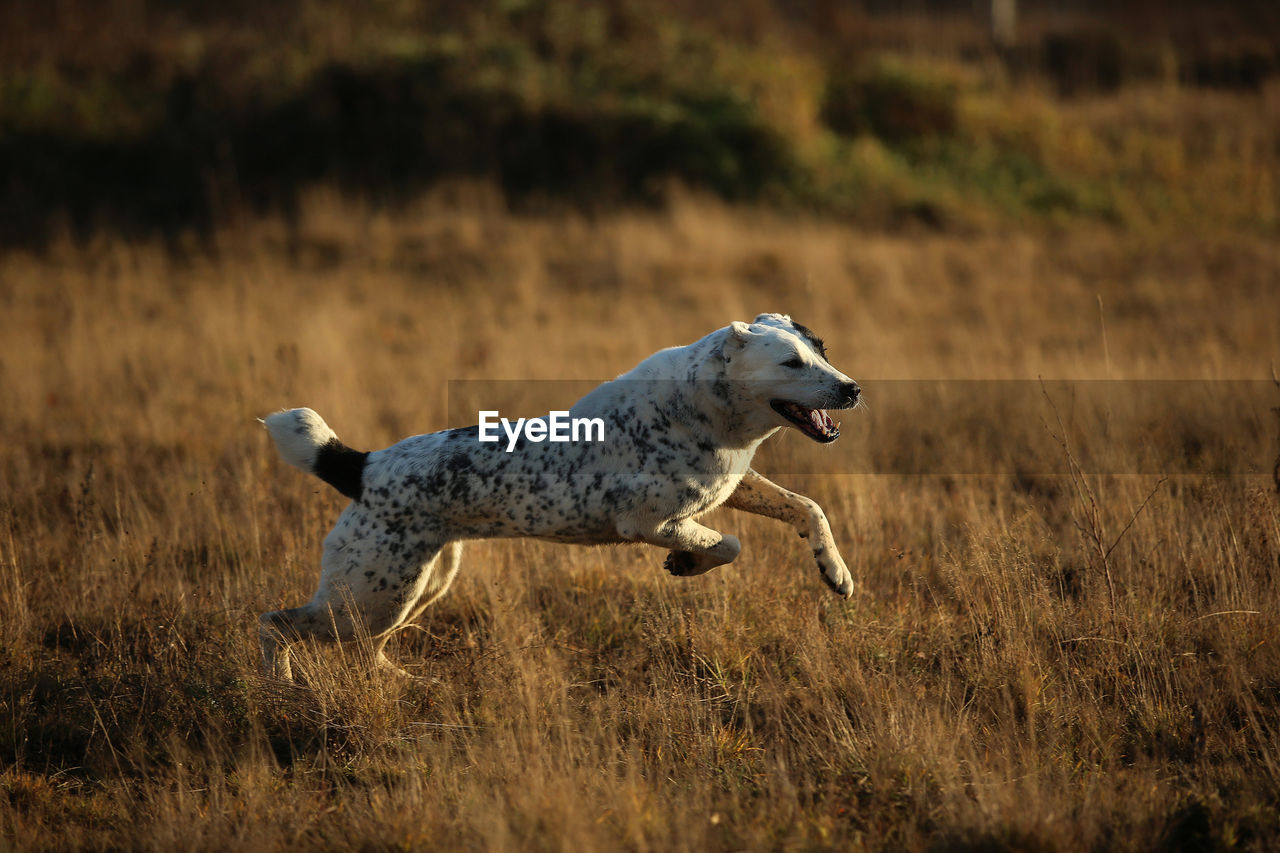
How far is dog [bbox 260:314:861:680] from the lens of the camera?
16.1 feet

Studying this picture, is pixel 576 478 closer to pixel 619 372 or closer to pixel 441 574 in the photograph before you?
pixel 441 574

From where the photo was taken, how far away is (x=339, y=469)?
16.6 ft

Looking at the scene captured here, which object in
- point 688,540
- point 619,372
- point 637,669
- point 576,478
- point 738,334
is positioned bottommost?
point 637,669

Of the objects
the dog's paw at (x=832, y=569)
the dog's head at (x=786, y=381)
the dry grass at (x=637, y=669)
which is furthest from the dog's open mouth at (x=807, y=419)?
the dry grass at (x=637, y=669)

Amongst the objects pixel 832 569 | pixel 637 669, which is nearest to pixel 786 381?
pixel 832 569

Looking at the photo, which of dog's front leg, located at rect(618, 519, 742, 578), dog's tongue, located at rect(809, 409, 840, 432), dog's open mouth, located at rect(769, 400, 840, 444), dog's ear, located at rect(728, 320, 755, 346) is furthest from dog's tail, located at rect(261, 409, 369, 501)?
dog's tongue, located at rect(809, 409, 840, 432)

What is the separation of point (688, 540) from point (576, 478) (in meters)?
0.62

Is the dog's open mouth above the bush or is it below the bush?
below

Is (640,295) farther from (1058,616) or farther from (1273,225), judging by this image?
(1273,225)

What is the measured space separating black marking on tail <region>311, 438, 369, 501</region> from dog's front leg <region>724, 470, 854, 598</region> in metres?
1.91

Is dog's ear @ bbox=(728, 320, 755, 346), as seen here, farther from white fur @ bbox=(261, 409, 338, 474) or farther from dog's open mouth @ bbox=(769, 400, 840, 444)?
white fur @ bbox=(261, 409, 338, 474)

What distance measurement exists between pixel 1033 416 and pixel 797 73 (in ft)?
45.3

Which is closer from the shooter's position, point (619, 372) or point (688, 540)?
point (688, 540)
